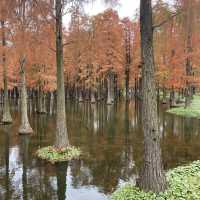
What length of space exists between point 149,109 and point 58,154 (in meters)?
6.59

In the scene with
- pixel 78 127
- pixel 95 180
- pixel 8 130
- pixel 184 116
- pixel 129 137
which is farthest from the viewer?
pixel 184 116

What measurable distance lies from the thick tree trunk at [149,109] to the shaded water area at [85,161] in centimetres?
174

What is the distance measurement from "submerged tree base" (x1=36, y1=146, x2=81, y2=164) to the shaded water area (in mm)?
408

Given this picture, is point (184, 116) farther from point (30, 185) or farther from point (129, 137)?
point (30, 185)

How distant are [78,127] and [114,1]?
14.7 meters

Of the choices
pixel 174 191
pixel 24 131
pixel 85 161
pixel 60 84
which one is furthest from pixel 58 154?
pixel 24 131

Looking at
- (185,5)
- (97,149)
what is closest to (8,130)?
(97,149)

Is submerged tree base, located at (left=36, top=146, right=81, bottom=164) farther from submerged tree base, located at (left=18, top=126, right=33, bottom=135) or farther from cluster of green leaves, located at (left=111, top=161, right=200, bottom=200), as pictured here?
submerged tree base, located at (left=18, top=126, right=33, bottom=135)

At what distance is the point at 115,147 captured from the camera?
1579cm

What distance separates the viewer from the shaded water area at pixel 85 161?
9.57 meters

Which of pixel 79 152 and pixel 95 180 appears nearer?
pixel 95 180

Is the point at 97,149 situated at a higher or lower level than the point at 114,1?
lower

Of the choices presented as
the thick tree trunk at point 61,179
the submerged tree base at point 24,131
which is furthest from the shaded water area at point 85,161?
the submerged tree base at point 24,131

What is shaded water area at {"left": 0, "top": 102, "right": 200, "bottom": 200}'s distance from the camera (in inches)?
377
